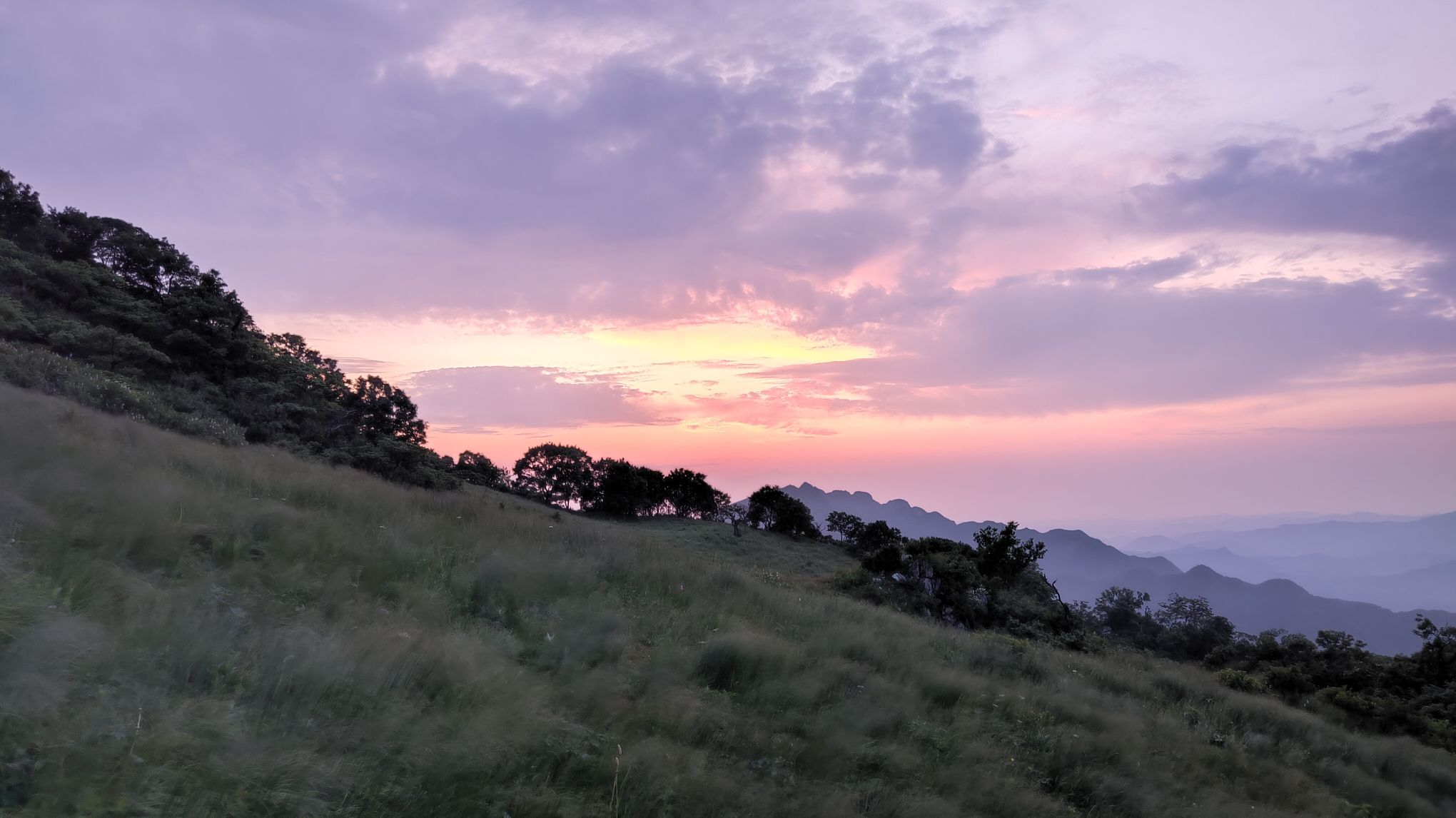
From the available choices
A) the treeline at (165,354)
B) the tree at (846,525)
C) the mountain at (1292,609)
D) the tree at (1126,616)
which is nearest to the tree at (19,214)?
the treeline at (165,354)

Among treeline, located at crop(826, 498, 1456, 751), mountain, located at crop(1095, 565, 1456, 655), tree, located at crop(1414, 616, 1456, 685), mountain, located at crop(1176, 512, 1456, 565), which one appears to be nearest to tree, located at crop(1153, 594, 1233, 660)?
treeline, located at crop(826, 498, 1456, 751)

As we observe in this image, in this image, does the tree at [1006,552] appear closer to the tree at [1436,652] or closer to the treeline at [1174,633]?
the treeline at [1174,633]

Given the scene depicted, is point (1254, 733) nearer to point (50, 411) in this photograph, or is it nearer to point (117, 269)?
point (50, 411)

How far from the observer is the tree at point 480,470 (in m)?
39.2

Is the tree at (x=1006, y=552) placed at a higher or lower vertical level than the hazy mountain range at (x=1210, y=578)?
higher

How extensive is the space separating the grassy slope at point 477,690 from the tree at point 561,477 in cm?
3321

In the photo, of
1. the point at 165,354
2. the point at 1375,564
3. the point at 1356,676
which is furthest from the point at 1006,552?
the point at 1375,564

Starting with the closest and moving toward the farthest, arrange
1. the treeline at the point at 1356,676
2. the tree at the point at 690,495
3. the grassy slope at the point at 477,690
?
the grassy slope at the point at 477,690, the treeline at the point at 1356,676, the tree at the point at 690,495

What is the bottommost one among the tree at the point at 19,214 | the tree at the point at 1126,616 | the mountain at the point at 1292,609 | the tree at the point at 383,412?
the mountain at the point at 1292,609

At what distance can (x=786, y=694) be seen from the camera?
621 centimetres

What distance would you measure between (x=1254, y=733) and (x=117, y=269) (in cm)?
4317

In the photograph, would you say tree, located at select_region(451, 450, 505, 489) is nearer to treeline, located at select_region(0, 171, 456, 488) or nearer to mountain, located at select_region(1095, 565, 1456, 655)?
treeline, located at select_region(0, 171, 456, 488)

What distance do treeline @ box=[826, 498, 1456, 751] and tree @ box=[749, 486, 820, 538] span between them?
18.8 m

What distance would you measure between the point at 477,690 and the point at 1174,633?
27.1 metres
